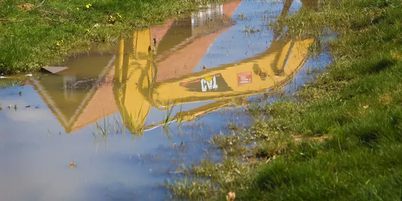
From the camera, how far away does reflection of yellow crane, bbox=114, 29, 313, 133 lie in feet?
23.6

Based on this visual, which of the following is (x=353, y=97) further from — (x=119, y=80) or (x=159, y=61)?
(x=159, y=61)

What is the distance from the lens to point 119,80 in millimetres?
8438

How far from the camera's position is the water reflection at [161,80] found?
6.91m

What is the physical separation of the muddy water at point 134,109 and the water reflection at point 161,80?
0.01 metres

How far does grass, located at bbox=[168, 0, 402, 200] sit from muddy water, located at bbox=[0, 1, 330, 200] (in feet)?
1.26

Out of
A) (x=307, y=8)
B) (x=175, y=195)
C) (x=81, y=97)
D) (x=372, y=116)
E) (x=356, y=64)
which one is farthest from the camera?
(x=307, y=8)

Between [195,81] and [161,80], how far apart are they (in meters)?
0.49

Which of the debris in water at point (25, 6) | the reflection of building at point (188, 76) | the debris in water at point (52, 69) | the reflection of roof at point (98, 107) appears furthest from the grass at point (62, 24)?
the reflection of roof at point (98, 107)

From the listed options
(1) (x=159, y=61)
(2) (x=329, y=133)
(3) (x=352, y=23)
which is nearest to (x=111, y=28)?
(1) (x=159, y=61)

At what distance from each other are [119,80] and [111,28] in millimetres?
4032

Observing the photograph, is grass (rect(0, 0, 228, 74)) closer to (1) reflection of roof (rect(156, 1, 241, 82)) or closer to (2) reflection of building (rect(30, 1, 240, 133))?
(2) reflection of building (rect(30, 1, 240, 133))

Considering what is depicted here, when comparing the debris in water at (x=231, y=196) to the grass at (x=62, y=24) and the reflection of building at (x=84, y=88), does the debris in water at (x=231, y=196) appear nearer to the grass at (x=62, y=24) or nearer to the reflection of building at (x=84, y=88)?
the reflection of building at (x=84, y=88)

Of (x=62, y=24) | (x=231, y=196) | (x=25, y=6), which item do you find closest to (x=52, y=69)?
(x=62, y=24)

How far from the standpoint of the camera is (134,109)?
276 inches
